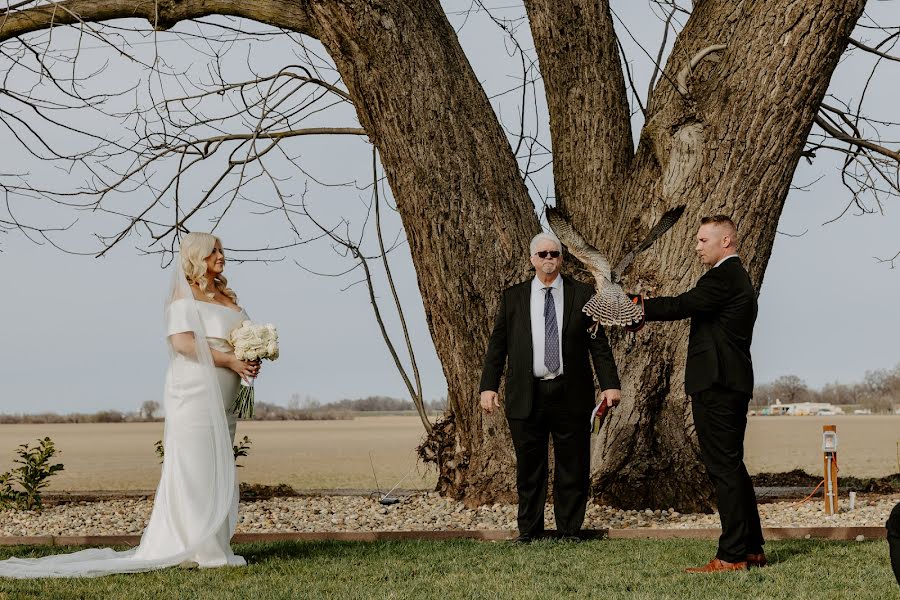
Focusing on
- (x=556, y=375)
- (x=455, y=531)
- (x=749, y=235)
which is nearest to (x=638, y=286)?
(x=749, y=235)

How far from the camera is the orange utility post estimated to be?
8.40 m

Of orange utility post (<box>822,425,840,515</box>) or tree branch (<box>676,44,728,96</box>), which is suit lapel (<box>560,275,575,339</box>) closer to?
tree branch (<box>676,44,728,96</box>)

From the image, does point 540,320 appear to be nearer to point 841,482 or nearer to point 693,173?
point 693,173

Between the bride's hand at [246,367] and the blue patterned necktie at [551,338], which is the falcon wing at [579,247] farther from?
the bride's hand at [246,367]

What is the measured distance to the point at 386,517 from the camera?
Answer: 895 cm

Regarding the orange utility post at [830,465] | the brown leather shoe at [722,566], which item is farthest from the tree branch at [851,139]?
the brown leather shoe at [722,566]

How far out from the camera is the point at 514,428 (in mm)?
6801

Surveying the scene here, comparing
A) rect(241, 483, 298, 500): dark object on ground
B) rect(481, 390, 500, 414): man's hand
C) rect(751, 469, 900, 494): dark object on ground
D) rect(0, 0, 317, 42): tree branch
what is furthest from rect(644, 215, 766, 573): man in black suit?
rect(241, 483, 298, 500): dark object on ground

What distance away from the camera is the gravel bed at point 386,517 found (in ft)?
27.3

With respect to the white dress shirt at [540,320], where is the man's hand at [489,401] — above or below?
below

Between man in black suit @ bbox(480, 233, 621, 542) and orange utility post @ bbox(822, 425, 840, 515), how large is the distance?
2768 millimetres

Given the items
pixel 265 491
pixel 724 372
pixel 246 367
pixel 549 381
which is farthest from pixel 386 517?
pixel 724 372

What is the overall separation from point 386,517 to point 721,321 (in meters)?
4.33

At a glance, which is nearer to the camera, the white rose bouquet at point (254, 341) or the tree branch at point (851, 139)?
the white rose bouquet at point (254, 341)
